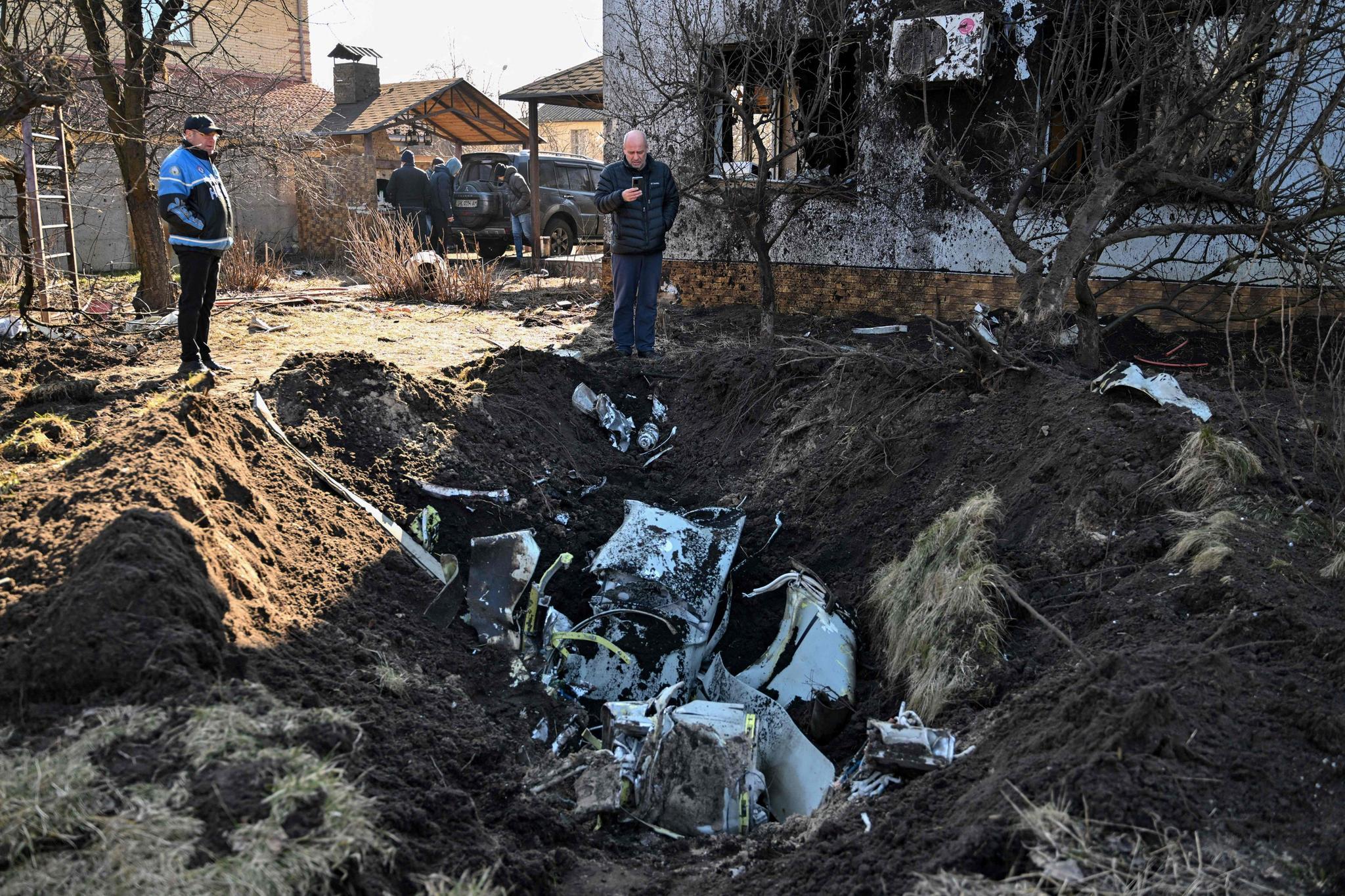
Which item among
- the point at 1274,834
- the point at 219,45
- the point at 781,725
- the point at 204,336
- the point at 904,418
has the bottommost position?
the point at 781,725

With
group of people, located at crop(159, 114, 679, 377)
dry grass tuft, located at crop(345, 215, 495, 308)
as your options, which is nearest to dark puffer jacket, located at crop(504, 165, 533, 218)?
dry grass tuft, located at crop(345, 215, 495, 308)

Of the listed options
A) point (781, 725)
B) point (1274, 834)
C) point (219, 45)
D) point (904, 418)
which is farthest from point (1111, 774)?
point (219, 45)

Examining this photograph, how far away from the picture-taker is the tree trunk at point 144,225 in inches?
376

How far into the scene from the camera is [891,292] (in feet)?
32.3

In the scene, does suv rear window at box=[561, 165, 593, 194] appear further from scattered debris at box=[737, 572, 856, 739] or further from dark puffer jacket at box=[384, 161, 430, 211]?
scattered debris at box=[737, 572, 856, 739]

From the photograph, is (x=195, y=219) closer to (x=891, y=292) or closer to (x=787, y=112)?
(x=787, y=112)

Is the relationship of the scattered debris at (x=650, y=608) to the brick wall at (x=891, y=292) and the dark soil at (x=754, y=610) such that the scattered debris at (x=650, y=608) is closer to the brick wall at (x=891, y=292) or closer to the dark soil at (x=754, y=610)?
the dark soil at (x=754, y=610)

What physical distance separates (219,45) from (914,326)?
284 inches

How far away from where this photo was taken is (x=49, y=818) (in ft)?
6.79

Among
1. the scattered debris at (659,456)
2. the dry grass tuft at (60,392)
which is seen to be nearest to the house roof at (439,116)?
the dry grass tuft at (60,392)

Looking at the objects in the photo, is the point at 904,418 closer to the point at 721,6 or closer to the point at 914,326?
the point at 914,326

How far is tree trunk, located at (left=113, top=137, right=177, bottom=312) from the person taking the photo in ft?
31.3

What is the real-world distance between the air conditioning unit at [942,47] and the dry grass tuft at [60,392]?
7035 millimetres

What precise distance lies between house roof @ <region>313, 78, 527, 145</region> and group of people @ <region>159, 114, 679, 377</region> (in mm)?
13562
